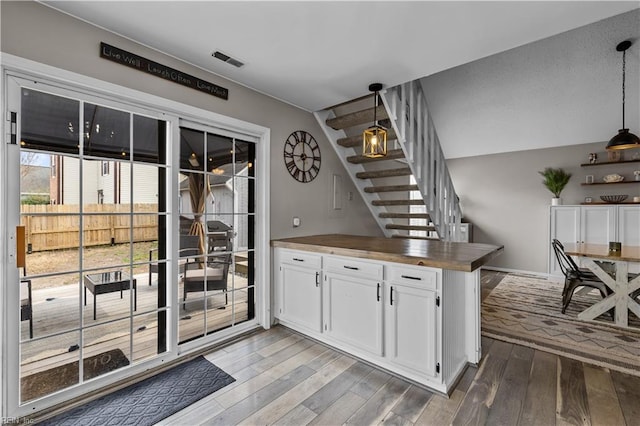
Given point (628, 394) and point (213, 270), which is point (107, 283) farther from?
point (628, 394)

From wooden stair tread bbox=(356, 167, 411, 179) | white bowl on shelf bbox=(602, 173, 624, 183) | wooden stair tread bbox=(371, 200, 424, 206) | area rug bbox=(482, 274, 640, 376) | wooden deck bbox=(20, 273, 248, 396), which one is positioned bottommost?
area rug bbox=(482, 274, 640, 376)

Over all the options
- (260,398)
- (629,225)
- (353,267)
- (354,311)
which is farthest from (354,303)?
(629,225)

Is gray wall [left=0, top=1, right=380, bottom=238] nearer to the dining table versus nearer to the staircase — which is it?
the staircase

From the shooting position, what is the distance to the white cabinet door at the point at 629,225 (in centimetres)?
448

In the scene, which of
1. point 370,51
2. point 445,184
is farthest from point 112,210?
point 445,184

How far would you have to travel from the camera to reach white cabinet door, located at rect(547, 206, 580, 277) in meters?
4.94

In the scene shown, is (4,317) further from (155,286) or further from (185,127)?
(185,127)

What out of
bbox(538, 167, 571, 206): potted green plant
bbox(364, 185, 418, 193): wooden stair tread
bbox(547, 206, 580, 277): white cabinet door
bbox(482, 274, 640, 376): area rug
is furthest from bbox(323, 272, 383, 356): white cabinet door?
bbox(538, 167, 571, 206): potted green plant

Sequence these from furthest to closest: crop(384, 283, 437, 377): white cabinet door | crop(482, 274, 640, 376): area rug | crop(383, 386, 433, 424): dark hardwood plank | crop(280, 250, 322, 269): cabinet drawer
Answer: crop(280, 250, 322, 269): cabinet drawer, crop(482, 274, 640, 376): area rug, crop(384, 283, 437, 377): white cabinet door, crop(383, 386, 433, 424): dark hardwood plank

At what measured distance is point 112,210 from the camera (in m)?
2.11

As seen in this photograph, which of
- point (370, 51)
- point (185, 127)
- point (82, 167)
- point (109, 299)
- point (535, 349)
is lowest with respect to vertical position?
point (535, 349)

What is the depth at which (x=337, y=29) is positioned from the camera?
75.9 inches

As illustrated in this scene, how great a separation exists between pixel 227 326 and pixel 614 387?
121 inches

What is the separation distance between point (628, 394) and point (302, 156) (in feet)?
10.8
